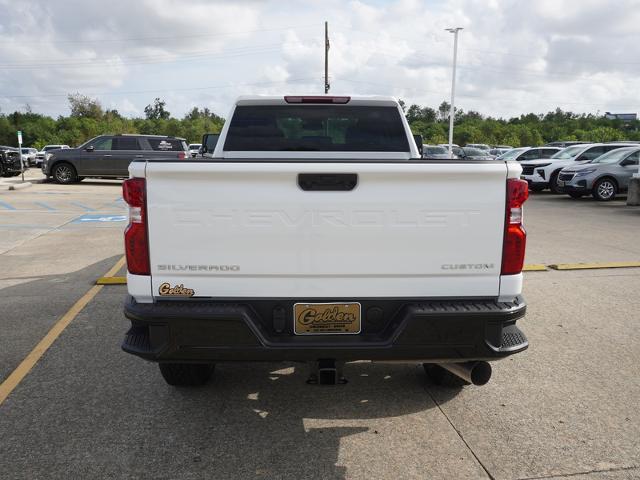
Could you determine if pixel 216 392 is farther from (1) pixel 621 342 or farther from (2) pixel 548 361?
(1) pixel 621 342

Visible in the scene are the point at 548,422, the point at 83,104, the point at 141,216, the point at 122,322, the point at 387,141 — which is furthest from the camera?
the point at 83,104

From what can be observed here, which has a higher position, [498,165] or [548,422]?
[498,165]

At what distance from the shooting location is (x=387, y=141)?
489 cm

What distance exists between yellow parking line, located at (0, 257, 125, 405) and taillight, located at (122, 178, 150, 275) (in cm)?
173

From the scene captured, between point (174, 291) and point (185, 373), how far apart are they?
1150mm

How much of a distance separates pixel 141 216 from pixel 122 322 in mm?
2850

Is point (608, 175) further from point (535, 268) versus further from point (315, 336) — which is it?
point (315, 336)

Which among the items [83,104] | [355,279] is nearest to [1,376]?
[355,279]

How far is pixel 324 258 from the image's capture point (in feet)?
9.50

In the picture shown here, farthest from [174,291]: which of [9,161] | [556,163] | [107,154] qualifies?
[9,161]

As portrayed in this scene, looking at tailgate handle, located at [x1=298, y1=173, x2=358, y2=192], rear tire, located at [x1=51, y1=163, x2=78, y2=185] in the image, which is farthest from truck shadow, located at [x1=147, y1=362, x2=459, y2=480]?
rear tire, located at [x1=51, y1=163, x2=78, y2=185]

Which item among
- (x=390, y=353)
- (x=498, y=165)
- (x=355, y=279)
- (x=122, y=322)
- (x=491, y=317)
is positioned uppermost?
(x=498, y=165)

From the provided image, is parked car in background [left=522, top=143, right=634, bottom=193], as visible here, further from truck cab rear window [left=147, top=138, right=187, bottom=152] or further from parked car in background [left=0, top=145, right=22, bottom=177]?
parked car in background [left=0, top=145, right=22, bottom=177]

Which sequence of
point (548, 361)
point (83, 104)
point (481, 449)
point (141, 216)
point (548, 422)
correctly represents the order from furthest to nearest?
point (83, 104) → point (548, 361) → point (548, 422) → point (481, 449) → point (141, 216)
